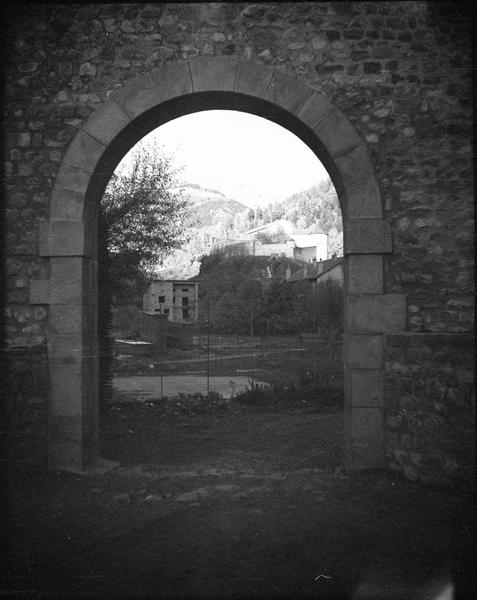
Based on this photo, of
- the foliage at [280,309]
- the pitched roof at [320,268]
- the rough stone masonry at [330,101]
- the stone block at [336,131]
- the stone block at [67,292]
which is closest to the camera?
the rough stone masonry at [330,101]

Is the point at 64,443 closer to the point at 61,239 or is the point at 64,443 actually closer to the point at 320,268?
the point at 61,239

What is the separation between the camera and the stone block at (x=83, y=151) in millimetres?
5441

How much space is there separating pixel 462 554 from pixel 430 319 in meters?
2.37

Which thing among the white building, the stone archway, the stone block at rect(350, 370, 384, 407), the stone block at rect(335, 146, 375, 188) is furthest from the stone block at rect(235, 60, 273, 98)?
the white building

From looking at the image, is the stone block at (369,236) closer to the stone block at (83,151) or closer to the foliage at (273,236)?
the stone block at (83,151)

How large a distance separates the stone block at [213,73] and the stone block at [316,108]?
0.80 metres

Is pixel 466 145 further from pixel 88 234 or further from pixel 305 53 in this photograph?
pixel 88 234

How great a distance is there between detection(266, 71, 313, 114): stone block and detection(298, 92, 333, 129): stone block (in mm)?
45

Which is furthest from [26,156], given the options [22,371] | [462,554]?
[462,554]

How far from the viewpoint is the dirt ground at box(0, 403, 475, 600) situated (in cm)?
305

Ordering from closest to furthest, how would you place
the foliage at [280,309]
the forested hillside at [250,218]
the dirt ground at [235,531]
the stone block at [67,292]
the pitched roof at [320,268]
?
the dirt ground at [235,531] < the stone block at [67,292] < the foliage at [280,309] < the pitched roof at [320,268] < the forested hillside at [250,218]

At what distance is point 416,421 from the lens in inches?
193

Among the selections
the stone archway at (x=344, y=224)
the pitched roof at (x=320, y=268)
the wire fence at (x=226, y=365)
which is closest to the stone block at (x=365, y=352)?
the stone archway at (x=344, y=224)

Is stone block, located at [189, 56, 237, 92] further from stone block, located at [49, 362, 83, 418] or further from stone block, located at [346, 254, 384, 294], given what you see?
stone block, located at [49, 362, 83, 418]
